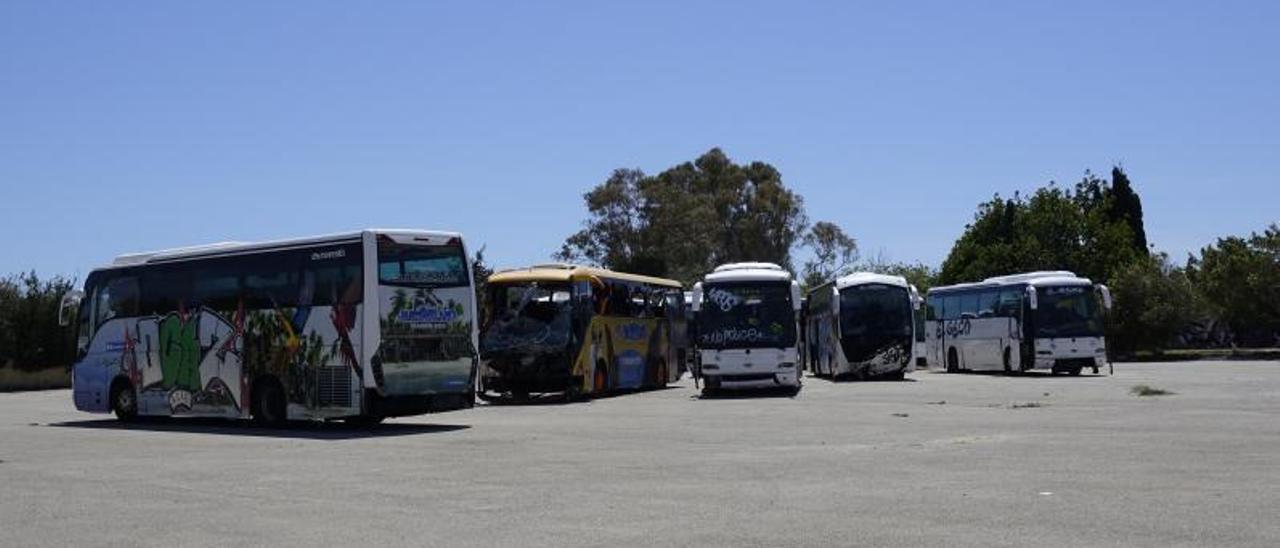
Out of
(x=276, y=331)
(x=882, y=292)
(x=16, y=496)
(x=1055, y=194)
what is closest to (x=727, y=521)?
(x=16, y=496)

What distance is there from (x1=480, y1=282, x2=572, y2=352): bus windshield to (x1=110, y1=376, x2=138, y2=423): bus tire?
26.9 ft

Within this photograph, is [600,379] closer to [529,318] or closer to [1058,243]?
[529,318]

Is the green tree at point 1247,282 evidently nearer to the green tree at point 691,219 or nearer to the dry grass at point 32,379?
the green tree at point 691,219

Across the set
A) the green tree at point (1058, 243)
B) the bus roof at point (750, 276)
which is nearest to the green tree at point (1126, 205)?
the green tree at point (1058, 243)

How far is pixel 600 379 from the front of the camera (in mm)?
32406

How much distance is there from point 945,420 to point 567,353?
37.3 ft

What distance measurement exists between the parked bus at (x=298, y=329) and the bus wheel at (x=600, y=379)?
30.7 feet

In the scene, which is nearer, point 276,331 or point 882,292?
point 276,331

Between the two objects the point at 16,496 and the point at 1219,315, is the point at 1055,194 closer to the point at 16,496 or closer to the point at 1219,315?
the point at 1219,315

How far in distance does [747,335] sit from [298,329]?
1264cm

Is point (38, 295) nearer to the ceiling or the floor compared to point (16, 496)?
nearer to the ceiling

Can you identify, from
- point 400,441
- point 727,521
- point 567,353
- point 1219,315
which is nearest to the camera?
point 727,521

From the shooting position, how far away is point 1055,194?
244 ft

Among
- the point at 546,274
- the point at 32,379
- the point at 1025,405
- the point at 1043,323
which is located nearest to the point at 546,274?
the point at 546,274
